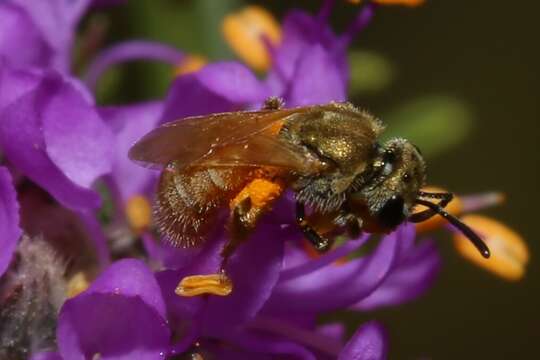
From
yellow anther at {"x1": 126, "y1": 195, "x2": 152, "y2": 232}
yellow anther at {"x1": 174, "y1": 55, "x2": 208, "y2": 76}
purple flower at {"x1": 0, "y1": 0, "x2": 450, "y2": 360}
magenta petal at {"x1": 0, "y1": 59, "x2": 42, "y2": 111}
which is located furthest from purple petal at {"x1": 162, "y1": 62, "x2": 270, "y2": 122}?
yellow anther at {"x1": 174, "y1": 55, "x2": 208, "y2": 76}

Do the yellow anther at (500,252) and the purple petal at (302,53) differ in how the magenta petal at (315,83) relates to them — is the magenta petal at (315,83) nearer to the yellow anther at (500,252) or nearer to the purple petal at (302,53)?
the purple petal at (302,53)

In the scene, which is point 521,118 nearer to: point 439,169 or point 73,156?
point 439,169

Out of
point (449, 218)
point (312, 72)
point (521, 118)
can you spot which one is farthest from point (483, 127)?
point (449, 218)

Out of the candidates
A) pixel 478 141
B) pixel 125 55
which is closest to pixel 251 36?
pixel 125 55

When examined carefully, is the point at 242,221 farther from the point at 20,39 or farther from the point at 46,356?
the point at 20,39

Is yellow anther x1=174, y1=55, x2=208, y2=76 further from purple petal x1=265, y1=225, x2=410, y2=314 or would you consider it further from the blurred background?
the blurred background

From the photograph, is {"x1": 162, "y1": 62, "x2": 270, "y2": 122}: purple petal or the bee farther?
{"x1": 162, "y1": 62, "x2": 270, "y2": 122}: purple petal
